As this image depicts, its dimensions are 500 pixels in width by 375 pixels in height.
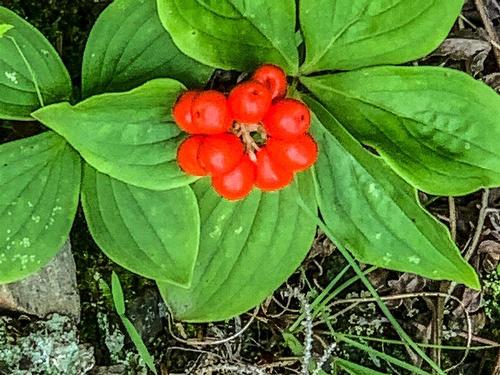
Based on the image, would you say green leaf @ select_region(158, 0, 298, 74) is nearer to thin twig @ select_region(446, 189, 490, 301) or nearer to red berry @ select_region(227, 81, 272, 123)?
red berry @ select_region(227, 81, 272, 123)

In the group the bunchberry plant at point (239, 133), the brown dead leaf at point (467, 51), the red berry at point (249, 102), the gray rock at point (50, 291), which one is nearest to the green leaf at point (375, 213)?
the bunchberry plant at point (239, 133)

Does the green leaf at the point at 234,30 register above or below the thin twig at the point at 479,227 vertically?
above

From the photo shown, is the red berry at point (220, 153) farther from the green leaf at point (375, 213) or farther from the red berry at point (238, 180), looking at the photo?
the green leaf at point (375, 213)

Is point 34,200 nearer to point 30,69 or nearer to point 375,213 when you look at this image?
point 30,69

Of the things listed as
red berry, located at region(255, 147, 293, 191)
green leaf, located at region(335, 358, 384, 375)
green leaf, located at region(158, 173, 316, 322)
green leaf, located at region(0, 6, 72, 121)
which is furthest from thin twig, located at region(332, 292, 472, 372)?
green leaf, located at region(0, 6, 72, 121)

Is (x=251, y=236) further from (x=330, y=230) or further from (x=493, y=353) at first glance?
(x=493, y=353)

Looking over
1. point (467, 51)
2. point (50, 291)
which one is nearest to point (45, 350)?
point (50, 291)
